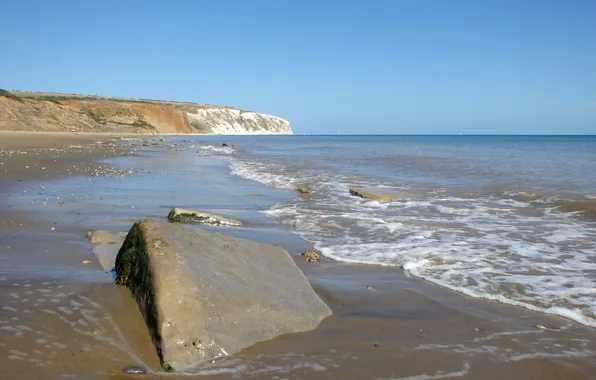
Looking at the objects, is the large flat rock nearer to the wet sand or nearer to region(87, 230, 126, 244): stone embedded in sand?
the wet sand

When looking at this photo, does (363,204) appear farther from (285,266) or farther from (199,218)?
(285,266)

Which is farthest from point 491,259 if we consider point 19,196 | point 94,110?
point 94,110

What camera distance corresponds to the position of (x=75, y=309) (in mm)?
3545

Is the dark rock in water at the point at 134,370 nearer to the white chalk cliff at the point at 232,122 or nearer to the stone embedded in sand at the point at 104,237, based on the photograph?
the stone embedded in sand at the point at 104,237

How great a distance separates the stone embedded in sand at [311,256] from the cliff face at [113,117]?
48.8m

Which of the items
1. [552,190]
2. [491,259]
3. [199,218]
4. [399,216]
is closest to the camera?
[491,259]

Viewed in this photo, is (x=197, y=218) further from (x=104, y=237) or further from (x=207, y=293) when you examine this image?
(x=207, y=293)

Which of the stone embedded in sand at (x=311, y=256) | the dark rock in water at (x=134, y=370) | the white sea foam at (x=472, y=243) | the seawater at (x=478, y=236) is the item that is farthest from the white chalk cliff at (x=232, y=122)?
the dark rock in water at (x=134, y=370)

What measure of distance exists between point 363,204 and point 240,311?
271 inches

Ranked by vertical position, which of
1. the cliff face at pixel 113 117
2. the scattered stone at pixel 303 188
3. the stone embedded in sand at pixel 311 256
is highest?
the cliff face at pixel 113 117

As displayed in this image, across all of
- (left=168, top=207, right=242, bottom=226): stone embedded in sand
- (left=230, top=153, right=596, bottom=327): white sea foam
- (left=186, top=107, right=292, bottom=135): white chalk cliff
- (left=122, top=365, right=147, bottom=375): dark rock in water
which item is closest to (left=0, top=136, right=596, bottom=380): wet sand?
(left=122, top=365, right=147, bottom=375): dark rock in water

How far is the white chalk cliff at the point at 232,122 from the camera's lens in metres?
112

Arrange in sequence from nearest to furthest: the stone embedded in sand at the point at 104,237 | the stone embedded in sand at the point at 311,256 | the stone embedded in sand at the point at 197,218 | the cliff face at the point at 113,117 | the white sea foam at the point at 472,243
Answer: the white sea foam at the point at 472,243, the stone embedded in sand at the point at 311,256, the stone embedded in sand at the point at 104,237, the stone embedded in sand at the point at 197,218, the cliff face at the point at 113,117

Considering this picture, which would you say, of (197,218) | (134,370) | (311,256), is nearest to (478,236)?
(311,256)
